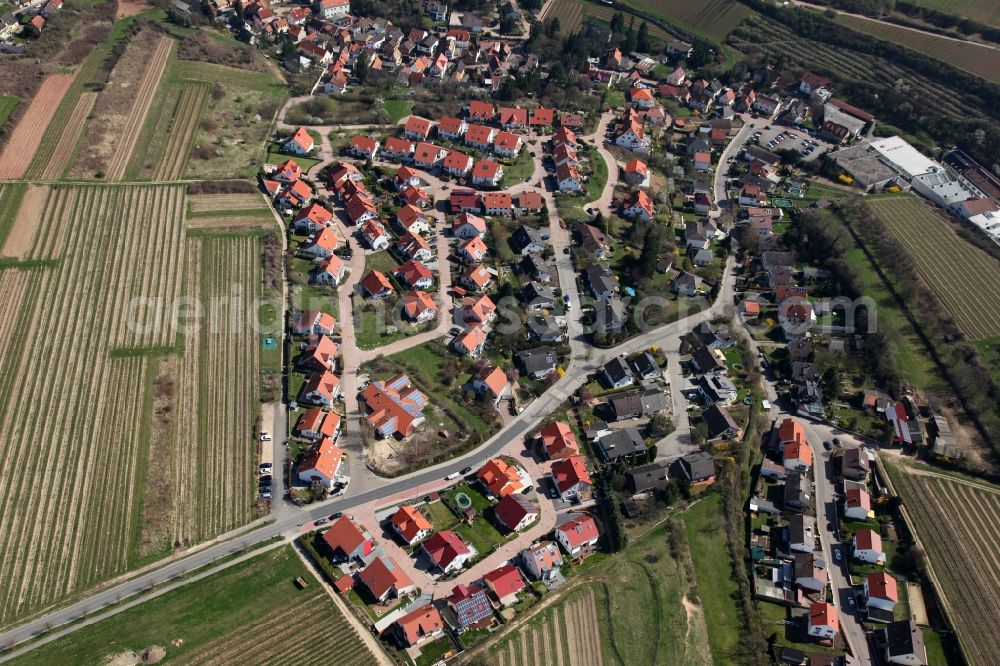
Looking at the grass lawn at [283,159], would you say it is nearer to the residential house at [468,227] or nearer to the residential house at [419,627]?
the residential house at [468,227]

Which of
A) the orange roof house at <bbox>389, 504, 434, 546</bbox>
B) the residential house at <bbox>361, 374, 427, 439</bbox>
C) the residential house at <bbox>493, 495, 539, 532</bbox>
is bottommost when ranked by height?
the orange roof house at <bbox>389, 504, 434, 546</bbox>

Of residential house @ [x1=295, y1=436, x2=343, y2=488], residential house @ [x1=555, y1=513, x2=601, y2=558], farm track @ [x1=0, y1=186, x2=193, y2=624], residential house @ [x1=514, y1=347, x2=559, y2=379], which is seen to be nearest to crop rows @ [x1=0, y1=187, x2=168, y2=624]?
farm track @ [x1=0, y1=186, x2=193, y2=624]

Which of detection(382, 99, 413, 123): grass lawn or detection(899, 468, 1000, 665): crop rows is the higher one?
detection(382, 99, 413, 123): grass lawn

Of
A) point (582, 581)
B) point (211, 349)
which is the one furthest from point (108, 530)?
point (582, 581)

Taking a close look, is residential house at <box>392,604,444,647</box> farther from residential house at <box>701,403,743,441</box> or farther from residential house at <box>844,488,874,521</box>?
residential house at <box>844,488,874,521</box>

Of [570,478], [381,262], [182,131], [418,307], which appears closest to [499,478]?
[570,478]

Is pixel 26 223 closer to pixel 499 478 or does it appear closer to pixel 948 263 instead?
pixel 499 478

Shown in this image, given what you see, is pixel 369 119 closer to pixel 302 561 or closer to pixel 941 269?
pixel 302 561
